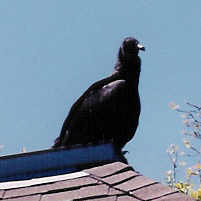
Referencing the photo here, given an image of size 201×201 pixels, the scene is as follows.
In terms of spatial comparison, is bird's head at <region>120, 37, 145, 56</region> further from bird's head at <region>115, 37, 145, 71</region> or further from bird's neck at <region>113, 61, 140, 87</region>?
bird's neck at <region>113, 61, 140, 87</region>

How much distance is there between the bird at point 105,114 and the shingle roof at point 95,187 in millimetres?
1127

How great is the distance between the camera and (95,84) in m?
6.04

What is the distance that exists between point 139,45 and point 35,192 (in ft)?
8.51

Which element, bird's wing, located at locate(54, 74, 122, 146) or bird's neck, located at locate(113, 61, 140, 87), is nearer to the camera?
bird's wing, located at locate(54, 74, 122, 146)

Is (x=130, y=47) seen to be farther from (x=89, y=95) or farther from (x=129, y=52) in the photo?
(x=89, y=95)

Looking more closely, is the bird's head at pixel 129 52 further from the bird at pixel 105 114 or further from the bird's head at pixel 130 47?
A: the bird at pixel 105 114

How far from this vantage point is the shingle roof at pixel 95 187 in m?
4.17

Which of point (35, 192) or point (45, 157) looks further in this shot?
point (45, 157)

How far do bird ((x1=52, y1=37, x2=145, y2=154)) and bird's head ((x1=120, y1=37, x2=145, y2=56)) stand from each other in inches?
16.5

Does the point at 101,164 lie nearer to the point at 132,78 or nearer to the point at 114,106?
the point at 114,106

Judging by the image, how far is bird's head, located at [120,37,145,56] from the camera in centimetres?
661

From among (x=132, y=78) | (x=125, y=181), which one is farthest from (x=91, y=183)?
(x=132, y=78)

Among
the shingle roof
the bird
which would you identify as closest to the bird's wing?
the bird

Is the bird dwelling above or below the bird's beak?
below
